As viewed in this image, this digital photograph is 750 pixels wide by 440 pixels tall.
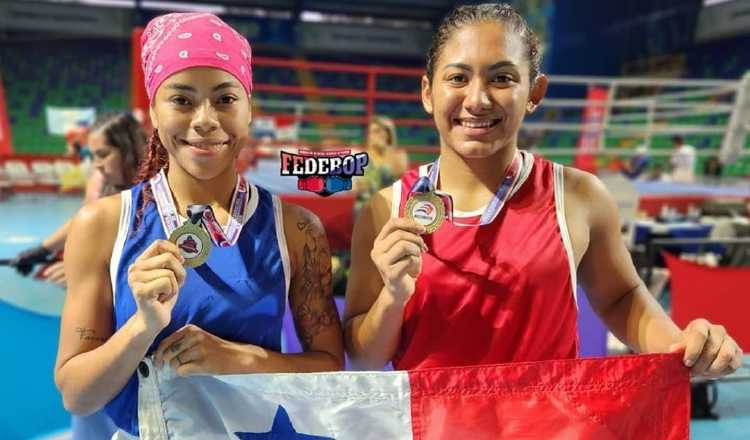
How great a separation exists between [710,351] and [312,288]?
74 cm

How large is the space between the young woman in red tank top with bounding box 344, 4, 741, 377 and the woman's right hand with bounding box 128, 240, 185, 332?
1.12ft

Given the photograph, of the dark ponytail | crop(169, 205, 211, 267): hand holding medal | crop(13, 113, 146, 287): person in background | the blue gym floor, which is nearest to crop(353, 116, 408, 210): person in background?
crop(13, 113, 146, 287): person in background

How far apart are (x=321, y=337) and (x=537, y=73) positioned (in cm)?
69

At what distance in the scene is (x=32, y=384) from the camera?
2.19 meters

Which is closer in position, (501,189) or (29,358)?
(501,189)

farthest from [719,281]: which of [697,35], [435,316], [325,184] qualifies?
[697,35]

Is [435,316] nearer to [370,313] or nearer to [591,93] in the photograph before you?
[370,313]

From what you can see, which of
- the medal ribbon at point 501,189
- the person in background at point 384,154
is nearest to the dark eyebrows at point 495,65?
the medal ribbon at point 501,189

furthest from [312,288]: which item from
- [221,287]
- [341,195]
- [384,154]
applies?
[341,195]

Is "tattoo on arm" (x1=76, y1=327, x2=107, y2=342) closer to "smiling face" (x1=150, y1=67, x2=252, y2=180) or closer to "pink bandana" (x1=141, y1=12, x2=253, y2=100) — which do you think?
"smiling face" (x1=150, y1=67, x2=252, y2=180)

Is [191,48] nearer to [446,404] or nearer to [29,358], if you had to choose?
[446,404]

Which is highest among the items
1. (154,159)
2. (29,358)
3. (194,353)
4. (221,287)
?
(154,159)

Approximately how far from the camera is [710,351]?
1.09 metres

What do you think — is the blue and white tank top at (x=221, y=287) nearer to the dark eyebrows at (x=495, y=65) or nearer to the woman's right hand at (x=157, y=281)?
the woman's right hand at (x=157, y=281)
